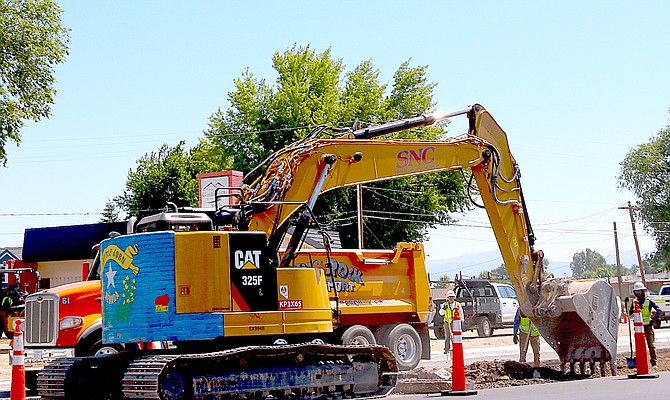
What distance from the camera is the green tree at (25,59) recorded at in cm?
3378

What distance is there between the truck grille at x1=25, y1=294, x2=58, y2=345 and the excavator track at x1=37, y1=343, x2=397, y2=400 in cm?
369

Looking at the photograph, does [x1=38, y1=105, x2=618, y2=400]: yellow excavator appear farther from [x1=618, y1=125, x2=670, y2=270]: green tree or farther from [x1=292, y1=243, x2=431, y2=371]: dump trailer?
[x1=618, y1=125, x2=670, y2=270]: green tree

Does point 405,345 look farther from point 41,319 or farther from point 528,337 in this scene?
point 41,319

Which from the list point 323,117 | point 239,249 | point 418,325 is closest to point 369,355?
point 239,249

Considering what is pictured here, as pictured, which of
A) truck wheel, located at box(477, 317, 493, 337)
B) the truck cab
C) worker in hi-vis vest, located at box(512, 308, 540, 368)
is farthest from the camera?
truck wheel, located at box(477, 317, 493, 337)

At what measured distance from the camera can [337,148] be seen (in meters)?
15.7

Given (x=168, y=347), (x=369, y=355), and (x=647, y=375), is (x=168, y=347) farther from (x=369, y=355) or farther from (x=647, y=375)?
(x=647, y=375)

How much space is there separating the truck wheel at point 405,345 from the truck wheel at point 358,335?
2.64 feet

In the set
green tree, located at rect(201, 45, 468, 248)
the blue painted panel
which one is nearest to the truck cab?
green tree, located at rect(201, 45, 468, 248)

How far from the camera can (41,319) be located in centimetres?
1766

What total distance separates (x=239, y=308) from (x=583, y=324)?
7.84 metres

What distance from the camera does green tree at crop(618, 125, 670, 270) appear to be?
254 ft

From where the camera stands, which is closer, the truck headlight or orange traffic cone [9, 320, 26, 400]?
orange traffic cone [9, 320, 26, 400]

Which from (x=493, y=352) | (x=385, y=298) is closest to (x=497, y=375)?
(x=385, y=298)
